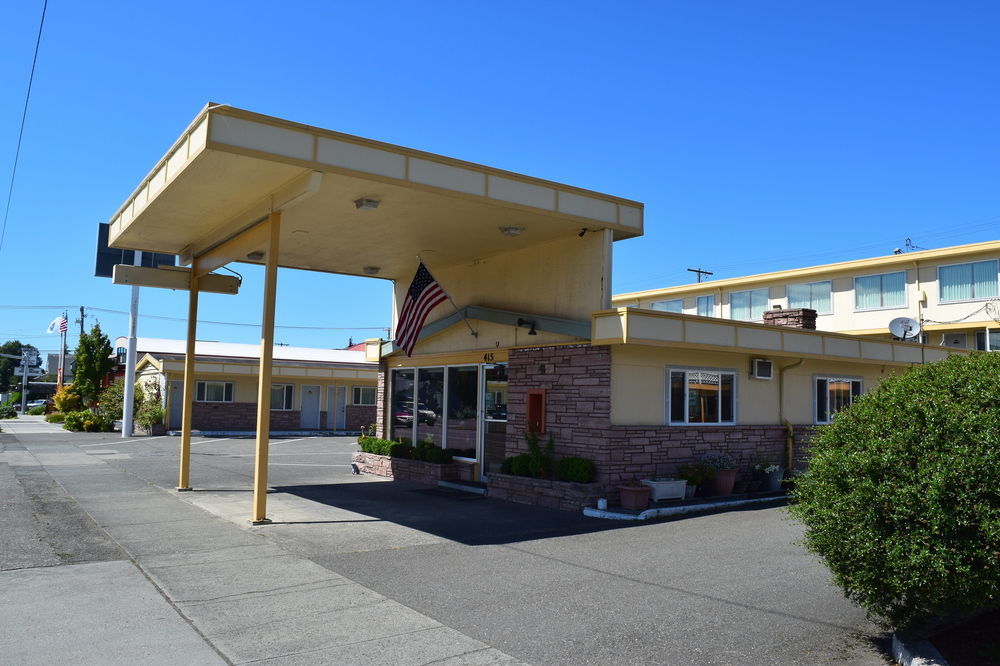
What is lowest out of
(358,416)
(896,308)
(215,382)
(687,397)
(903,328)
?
(358,416)

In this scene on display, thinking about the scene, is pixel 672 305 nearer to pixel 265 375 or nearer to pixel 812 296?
pixel 812 296

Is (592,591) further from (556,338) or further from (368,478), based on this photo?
(368,478)

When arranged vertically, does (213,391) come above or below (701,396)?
below

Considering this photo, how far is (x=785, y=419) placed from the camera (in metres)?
15.7

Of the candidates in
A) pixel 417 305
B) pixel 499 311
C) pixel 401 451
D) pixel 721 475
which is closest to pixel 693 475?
pixel 721 475

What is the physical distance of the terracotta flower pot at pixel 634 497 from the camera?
1204 cm

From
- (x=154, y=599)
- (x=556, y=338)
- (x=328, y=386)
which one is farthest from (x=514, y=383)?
(x=328, y=386)

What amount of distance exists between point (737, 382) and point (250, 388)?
25.6 metres

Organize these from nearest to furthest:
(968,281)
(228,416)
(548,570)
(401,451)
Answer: (548,570) → (401,451) → (968,281) → (228,416)

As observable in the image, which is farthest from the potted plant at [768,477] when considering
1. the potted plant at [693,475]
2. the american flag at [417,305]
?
the american flag at [417,305]

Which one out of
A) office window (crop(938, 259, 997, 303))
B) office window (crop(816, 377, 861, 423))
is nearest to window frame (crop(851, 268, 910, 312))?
office window (crop(938, 259, 997, 303))

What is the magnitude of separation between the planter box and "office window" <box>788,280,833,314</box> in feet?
67.8

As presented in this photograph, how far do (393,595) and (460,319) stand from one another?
29.9 ft

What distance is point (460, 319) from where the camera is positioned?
15.8m
